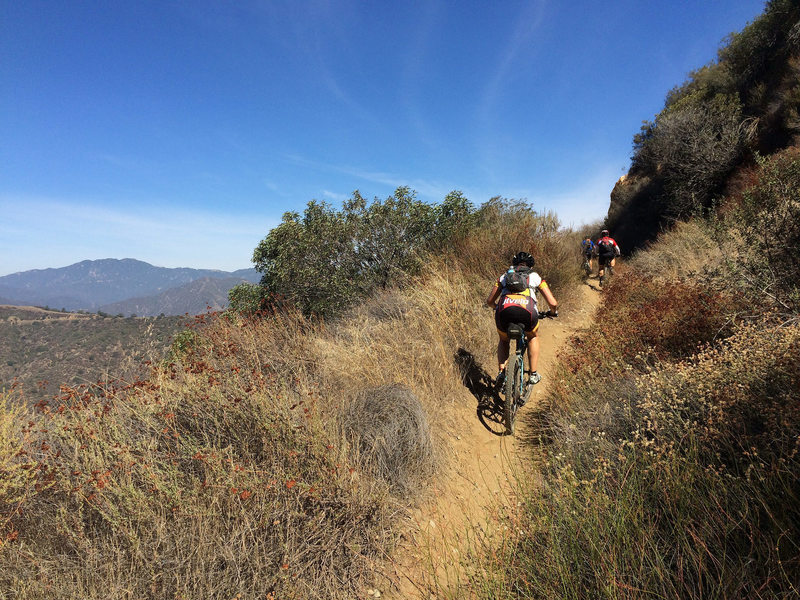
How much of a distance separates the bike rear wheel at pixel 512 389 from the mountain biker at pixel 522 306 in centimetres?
36

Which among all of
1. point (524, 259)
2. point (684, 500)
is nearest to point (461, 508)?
point (684, 500)

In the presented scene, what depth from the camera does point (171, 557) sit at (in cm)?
202

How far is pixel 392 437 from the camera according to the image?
10.3ft

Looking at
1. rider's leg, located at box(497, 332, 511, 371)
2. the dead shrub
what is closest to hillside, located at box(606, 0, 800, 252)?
rider's leg, located at box(497, 332, 511, 371)

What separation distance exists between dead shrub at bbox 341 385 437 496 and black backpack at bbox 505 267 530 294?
5.78 ft

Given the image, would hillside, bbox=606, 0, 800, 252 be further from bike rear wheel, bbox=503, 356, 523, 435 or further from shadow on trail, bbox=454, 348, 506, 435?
bike rear wheel, bbox=503, 356, 523, 435

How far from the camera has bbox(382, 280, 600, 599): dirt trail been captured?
2.23 m

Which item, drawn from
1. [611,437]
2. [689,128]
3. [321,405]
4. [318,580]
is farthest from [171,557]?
[689,128]

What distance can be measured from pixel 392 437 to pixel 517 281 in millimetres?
2277

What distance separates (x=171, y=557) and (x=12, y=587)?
0.79m

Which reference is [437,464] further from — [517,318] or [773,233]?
[773,233]

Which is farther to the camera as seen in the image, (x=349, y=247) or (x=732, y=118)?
(x=732, y=118)

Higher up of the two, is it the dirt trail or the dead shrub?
the dead shrub

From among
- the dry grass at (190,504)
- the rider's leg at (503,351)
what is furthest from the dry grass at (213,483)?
the rider's leg at (503,351)
